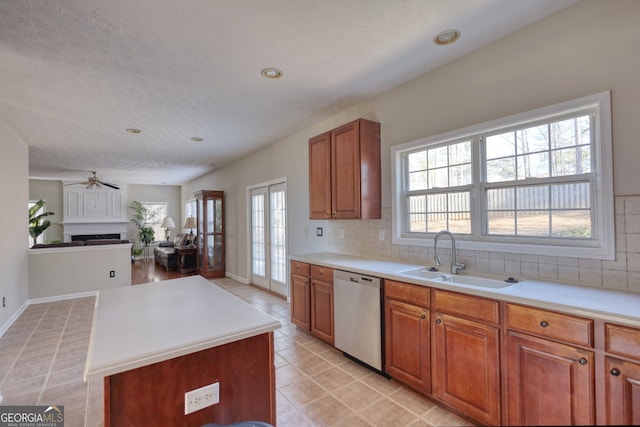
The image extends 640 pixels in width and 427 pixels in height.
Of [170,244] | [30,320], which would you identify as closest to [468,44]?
[30,320]

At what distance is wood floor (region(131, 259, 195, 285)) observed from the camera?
665 cm

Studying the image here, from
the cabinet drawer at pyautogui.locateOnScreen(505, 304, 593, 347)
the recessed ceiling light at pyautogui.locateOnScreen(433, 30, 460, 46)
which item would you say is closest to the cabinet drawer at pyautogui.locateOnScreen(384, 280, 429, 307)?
the cabinet drawer at pyautogui.locateOnScreen(505, 304, 593, 347)

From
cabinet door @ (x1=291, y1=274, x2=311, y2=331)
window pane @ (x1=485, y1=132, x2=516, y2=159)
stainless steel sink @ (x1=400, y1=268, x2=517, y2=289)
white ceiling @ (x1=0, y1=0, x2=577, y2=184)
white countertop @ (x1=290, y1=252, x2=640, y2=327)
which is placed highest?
white ceiling @ (x1=0, y1=0, x2=577, y2=184)

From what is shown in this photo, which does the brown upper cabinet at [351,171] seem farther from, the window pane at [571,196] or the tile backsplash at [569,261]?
the window pane at [571,196]

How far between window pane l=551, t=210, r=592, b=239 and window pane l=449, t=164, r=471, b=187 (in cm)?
67

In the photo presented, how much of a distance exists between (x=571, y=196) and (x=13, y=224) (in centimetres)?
617

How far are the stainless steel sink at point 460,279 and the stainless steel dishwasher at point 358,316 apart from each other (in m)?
0.35

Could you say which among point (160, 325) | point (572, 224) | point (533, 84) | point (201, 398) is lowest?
point (201, 398)

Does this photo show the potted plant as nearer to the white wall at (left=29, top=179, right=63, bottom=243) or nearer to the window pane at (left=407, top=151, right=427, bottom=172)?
the white wall at (left=29, top=179, right=63, bottom=243)

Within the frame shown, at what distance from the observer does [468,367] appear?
186 centimetres

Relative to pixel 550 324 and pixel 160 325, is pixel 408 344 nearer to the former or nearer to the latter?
pixel 550 324

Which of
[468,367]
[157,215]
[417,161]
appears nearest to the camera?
[468,367]

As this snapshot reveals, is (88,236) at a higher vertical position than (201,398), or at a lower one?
higher

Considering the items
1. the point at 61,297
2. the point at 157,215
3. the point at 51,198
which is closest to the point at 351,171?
the point at 61,297
